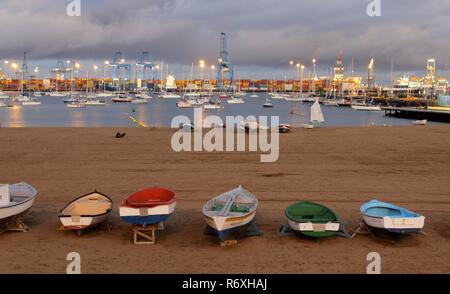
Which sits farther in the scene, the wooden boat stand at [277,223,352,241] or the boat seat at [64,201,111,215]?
the boat seat at [64,201,111,215]

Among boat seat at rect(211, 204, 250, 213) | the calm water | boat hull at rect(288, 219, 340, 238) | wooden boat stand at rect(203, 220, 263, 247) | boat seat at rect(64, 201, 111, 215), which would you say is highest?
the calm water

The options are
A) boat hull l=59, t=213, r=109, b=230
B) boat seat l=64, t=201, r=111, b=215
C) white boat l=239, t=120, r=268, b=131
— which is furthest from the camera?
white boat l=239, t=120, r=268, b=131

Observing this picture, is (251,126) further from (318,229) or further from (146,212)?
(146,212)

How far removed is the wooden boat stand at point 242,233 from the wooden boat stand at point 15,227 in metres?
4.23

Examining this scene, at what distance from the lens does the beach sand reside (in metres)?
9.41

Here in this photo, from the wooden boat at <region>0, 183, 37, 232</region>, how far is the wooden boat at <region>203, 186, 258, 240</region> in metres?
4.12

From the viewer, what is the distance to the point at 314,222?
10.5 m

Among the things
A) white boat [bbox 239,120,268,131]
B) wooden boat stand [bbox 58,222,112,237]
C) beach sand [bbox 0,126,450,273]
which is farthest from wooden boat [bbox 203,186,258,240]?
white boat [bbox 239,120,268,131]

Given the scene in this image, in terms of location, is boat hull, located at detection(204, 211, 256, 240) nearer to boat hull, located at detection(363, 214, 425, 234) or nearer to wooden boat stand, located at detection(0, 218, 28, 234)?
boat hull, located at detection(363, 214, 425, 234)

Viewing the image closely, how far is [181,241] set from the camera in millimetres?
10586

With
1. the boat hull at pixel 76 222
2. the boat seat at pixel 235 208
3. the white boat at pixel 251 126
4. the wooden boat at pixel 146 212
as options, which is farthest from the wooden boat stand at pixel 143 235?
the white boat at pixel 251 126

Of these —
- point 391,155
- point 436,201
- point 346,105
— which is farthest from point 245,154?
point 346,105
